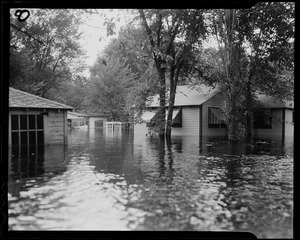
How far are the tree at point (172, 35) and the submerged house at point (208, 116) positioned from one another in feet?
15.1

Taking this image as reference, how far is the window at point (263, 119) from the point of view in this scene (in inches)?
794

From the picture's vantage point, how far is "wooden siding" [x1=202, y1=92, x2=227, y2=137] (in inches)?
796

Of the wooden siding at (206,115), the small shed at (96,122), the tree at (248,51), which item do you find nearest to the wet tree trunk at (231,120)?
the tree at (248,51)

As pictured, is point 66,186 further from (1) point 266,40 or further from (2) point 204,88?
(2) point 204,88

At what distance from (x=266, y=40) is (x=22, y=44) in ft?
36.4

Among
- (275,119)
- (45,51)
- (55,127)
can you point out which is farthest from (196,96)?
(45,51)

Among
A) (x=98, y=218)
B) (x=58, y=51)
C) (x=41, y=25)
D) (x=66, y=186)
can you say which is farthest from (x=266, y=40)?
(x=98, y=218)

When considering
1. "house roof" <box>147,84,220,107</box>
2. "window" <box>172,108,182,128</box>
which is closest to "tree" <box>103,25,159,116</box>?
"house roof" <box>147,84,220,107</box>

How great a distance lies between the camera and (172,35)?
557 inches

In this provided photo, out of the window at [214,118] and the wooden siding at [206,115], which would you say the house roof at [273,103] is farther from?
the window at [214,118]

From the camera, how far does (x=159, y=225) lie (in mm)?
4000

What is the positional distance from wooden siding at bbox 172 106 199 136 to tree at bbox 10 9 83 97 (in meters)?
10.5

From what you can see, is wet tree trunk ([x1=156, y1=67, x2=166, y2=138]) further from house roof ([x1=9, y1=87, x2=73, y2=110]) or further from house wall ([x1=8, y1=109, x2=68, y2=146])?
house roof ([x1=9, y1=87, x2=73, y2=110])

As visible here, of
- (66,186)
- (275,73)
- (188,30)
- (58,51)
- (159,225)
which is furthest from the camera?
(275,73)
